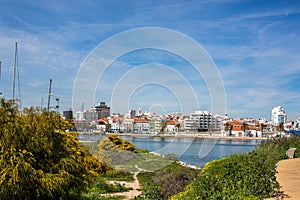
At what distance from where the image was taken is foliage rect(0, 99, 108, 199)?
701cm

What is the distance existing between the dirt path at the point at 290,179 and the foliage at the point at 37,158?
4.92m

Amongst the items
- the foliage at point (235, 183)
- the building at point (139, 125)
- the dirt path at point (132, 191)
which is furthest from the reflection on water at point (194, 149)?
the building at point (139, 125)

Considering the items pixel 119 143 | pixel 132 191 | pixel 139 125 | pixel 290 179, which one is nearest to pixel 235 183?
pixel 290 179

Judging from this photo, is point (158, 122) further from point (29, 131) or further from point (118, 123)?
point (29, 131)

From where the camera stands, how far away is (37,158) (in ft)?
25.4

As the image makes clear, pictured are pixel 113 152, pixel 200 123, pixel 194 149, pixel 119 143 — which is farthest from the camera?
pixel 200 123

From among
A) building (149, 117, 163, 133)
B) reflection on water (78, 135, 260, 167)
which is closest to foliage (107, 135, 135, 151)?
reflection on water (78, 135, 260, 167)

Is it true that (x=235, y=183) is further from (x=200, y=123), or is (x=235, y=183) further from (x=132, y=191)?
(x=200, y=123)

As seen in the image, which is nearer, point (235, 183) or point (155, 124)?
point (235, 183)

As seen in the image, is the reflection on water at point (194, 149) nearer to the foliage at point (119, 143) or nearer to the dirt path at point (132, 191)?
the foliage at point (119, 143)

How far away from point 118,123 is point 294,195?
84.7 metres

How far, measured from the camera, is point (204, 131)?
92688 mm

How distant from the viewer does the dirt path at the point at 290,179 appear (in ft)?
27.3

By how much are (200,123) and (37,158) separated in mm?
89085
